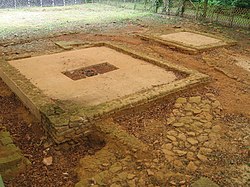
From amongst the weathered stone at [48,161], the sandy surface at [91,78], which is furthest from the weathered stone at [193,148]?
the weathered stone at [48,161]

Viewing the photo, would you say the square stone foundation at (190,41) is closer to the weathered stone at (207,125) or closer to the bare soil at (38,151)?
the weathered stone at (207,125)

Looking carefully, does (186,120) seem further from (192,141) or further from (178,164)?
(178,164)

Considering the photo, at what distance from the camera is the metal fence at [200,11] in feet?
38.5

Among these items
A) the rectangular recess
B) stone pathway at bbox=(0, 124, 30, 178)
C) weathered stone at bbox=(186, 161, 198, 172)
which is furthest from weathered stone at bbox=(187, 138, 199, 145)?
the rectangular recess

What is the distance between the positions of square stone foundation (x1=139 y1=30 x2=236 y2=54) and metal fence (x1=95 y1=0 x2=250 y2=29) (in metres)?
3.05

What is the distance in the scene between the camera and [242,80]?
241 inches

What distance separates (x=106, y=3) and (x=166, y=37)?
12.0 meters

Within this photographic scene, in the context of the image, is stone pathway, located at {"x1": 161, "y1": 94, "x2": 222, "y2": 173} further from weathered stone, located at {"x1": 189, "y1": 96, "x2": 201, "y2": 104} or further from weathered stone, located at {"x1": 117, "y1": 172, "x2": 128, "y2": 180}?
weathered stone, located at {"x1": 117, "y1": 172, "x2": 128, "y2": 180}

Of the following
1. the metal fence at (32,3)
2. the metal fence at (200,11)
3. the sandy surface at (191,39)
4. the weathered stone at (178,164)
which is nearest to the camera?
the weathered stone at (178,164)

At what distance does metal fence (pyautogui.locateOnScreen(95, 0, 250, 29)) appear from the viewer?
1174 centimetres

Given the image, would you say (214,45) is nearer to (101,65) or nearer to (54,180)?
(101,65)

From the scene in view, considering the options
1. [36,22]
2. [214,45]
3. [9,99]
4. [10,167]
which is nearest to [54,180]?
[10,167]

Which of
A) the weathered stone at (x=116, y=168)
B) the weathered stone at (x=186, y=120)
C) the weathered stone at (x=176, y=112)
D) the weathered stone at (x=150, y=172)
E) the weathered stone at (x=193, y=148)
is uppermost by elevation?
the weathered stone at (x=176, y=112)

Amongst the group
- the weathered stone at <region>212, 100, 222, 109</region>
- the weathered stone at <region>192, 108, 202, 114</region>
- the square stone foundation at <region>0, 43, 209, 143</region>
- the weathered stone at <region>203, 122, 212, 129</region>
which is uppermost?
the square stone foundation at <region>0, 43, 209, 143</region>
